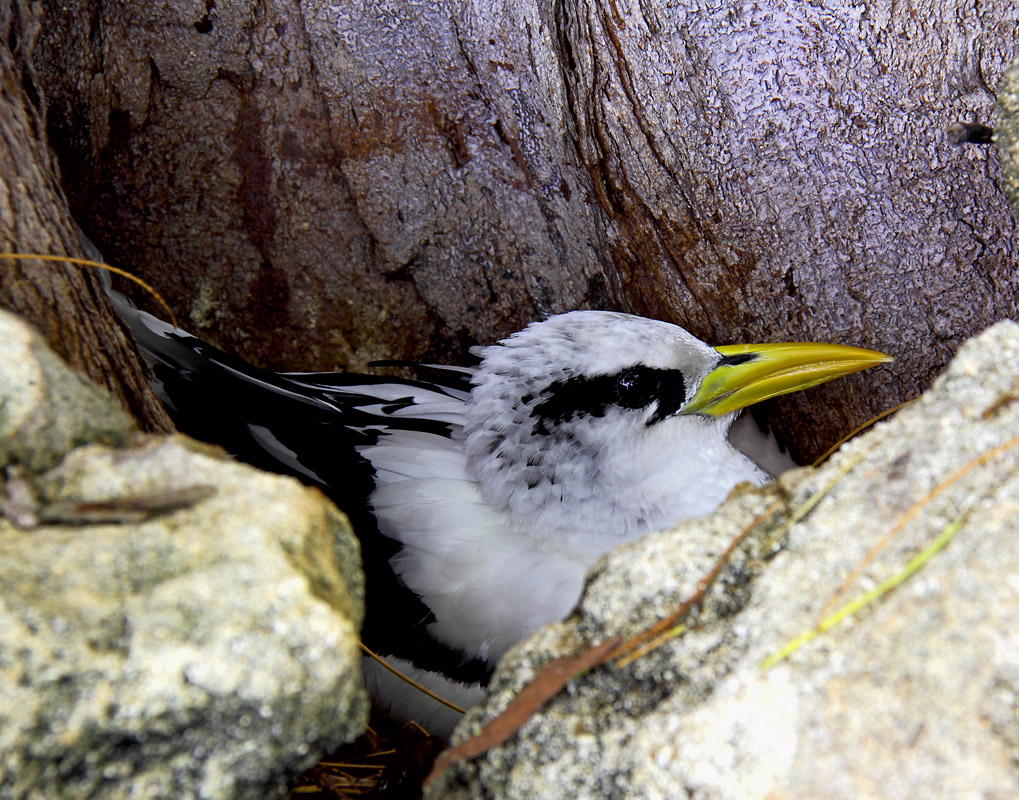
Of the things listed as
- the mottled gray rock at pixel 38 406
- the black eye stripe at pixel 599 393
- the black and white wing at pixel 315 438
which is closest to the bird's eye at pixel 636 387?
the black eye stripe at pixel 599 393

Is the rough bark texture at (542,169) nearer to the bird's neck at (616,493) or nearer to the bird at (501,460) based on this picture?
the bird at (501,460)

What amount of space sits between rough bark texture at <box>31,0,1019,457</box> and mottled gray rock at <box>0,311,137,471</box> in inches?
52.6

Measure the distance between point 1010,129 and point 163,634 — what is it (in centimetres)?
155

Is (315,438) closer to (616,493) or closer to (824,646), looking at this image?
(616,493)

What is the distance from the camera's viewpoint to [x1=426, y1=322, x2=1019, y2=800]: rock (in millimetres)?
837

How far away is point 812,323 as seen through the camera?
2.11 meters

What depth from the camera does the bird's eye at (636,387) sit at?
2.07 m

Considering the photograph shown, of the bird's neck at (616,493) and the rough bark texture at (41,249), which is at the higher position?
the rough bark texture at (41,249)

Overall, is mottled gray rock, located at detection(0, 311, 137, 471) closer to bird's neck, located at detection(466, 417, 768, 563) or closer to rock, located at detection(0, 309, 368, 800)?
rock, located at detection(0, 309, 368, 800)

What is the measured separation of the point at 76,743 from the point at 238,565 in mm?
241

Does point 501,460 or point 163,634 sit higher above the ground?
point 163,634

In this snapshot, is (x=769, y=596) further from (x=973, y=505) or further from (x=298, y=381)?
(x=298, y=381)

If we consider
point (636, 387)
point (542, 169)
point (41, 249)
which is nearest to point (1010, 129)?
point (636, 387)

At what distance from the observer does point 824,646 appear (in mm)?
914
